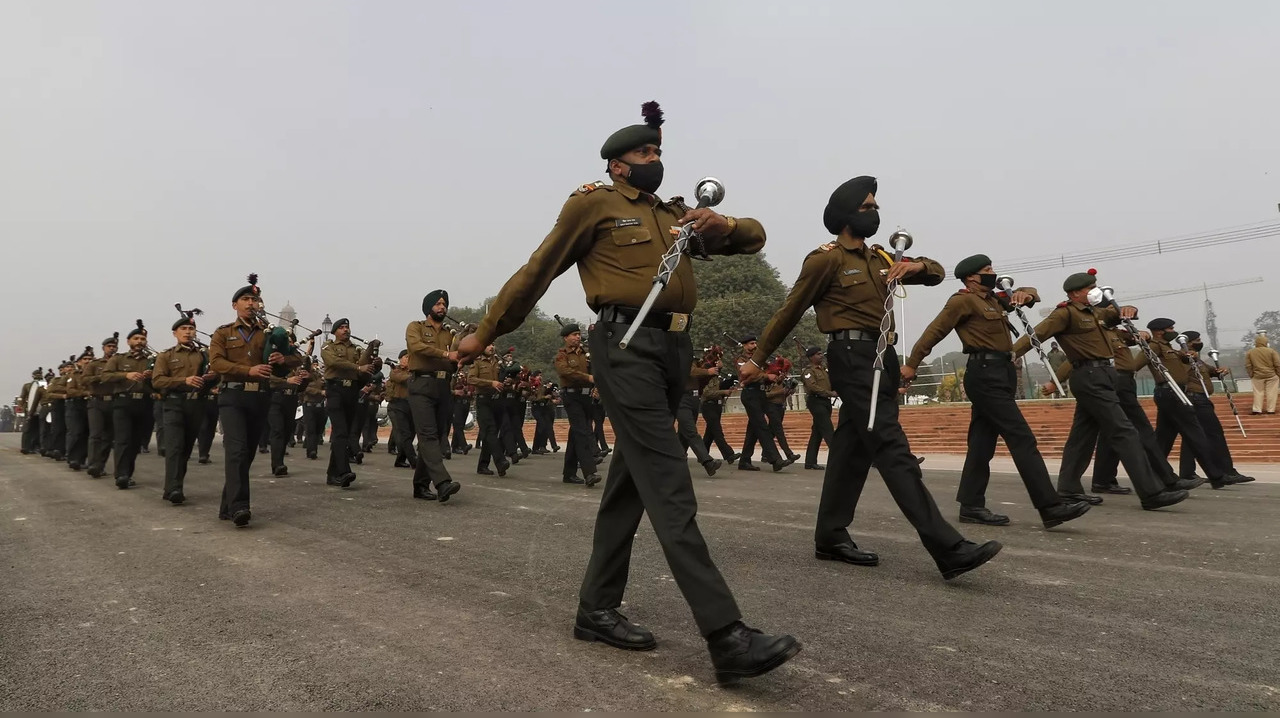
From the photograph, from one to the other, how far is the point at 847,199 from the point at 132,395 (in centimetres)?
1127

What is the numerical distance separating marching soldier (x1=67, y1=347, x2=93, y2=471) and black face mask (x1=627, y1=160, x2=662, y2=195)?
14695mm

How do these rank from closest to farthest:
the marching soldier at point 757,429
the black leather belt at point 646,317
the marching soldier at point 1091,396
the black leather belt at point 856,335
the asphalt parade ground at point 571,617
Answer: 1. the asphalt parade ground at point 571,617
2. the black leather belt at point 646,317
3. the black leather belt at point 856,335
4. the marching soldier at point 1091,396
5. the marching soldier at point 757,429

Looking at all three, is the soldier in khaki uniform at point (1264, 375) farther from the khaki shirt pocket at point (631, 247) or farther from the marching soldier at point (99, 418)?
the marching soldier at point (99, 418)

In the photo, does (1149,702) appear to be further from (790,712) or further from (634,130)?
(634,130)

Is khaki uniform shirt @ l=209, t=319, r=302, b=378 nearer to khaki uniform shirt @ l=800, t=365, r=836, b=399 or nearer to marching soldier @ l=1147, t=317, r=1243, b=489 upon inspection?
khaki uniform shirt @ l=800, t=365, r=836, b=399

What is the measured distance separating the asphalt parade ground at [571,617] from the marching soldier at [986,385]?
0.37 m

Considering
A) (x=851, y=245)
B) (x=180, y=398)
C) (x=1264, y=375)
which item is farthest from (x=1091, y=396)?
(x=1264, y=375)

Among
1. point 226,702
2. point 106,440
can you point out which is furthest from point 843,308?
point 106,440

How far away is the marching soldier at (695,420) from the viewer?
12459 millimetres

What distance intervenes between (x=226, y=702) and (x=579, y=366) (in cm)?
934

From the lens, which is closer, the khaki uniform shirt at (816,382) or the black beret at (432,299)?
the black beret at (432,299)

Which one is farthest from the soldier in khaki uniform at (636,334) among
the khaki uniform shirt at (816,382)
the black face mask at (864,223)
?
the khaki uniform shirt at (816,382)

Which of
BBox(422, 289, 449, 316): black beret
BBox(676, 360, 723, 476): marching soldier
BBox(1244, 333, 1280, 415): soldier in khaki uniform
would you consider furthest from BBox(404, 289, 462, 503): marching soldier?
BBox(1244, 333, 1280, 415): soldier in khaki uniform

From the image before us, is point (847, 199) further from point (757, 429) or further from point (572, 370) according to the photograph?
point (757, 429)
